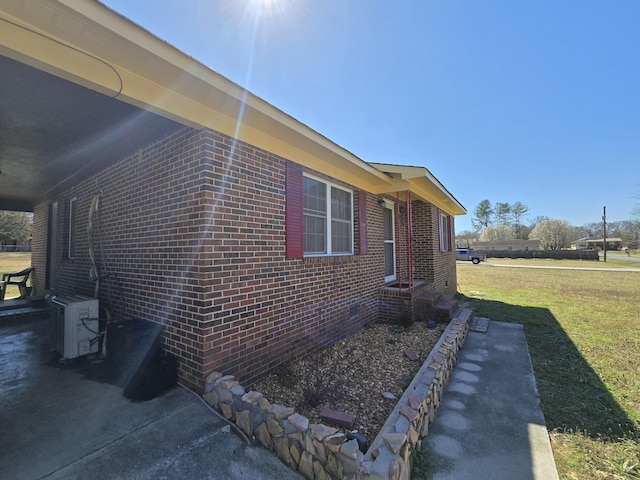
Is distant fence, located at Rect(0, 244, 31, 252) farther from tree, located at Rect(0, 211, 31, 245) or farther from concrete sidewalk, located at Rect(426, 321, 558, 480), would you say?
concrete sidewalk, located at Rect(426, 321, 558, 480)

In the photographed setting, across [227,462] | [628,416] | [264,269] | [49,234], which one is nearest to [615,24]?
[628,416]

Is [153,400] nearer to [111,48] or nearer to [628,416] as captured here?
[111,48]

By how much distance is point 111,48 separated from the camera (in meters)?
2.02

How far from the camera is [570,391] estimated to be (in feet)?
11.7

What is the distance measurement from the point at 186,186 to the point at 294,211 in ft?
4.94

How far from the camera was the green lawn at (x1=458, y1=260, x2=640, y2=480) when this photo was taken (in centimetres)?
247

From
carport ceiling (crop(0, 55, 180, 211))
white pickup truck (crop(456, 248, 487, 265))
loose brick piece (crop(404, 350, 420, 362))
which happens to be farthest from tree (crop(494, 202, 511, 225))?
carport ceiling (crop(0, 55, 180, 211))

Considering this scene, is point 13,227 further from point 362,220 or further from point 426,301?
point 426,301

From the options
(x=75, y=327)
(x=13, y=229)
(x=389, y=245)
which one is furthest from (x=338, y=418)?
(x=13, y=229)

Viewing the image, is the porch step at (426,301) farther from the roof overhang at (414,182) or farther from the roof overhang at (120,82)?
the roof overhang at (120,82)

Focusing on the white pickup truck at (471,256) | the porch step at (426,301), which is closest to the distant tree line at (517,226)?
the white pickup truck at (471,256)

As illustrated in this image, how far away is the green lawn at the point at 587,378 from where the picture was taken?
97.3 inches

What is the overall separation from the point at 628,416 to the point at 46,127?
7.48 meters

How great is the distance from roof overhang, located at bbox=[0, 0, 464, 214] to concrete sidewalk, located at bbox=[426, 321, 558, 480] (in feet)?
12.5
